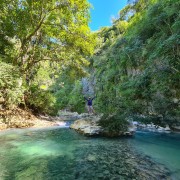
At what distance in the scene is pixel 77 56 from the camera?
16.5m

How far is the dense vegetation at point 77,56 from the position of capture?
9.56 m

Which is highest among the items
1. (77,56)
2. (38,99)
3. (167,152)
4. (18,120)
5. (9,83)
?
(77,56)

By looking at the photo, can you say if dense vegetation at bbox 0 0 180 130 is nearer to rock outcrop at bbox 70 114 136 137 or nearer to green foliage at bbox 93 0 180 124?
green foliage at bbox 93 0 180 124

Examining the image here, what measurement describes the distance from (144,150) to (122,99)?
4.12 meters

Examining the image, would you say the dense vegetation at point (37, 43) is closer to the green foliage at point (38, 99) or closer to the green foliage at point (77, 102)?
the green foliage at point (38, 99)

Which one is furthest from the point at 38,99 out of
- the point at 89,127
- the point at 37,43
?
the point at 89,127

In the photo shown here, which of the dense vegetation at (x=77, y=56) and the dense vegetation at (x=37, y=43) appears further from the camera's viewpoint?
the dense vegetation at (x=37, y=43)

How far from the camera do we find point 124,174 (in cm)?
507

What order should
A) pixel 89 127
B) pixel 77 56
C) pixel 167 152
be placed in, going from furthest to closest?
pixel 77 56, pixel 89 127, pixel 167 152

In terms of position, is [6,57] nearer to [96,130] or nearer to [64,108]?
[96,130]

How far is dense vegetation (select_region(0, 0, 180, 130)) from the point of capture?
376 inches

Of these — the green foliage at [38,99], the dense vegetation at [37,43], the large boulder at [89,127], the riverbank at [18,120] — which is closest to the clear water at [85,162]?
the large boulder at [89,127]

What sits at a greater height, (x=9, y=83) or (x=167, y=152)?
(x=9, y=83)

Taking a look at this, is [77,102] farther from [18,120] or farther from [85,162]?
[85,162]
